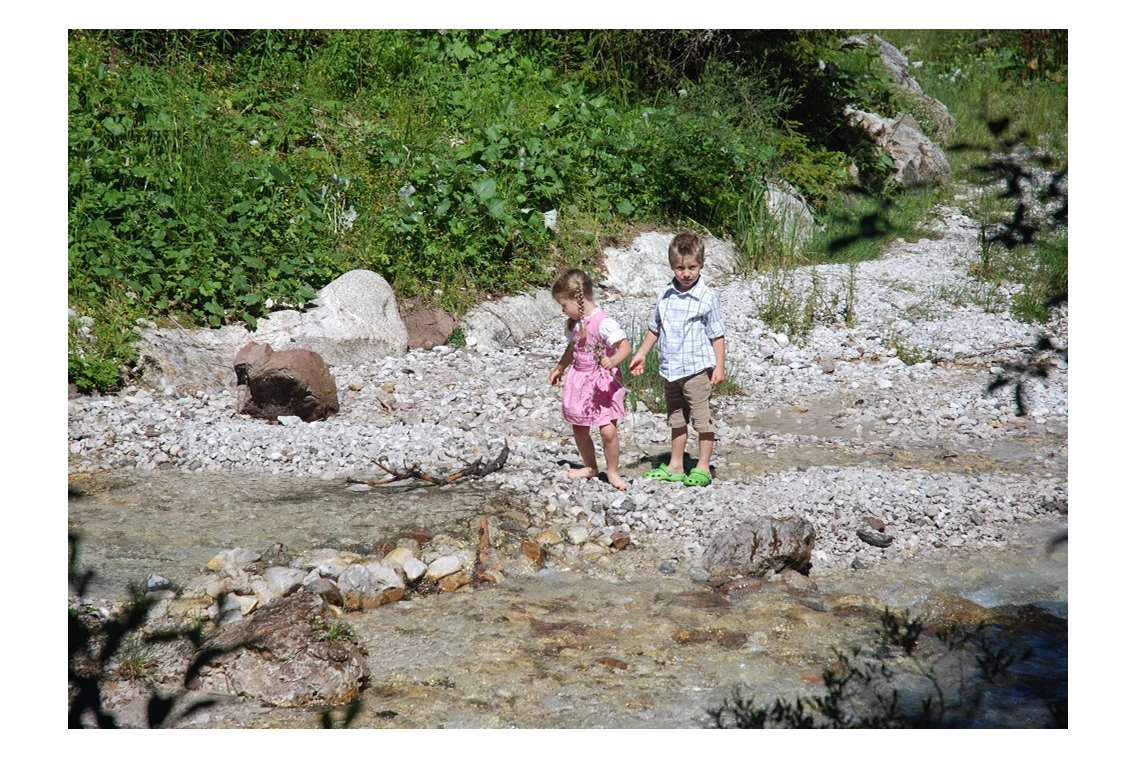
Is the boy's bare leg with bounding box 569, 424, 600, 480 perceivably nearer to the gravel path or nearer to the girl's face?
the gravel path

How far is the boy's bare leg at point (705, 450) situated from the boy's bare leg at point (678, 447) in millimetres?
100

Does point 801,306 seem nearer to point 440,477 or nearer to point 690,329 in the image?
point 690,329

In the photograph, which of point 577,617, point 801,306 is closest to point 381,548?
point 577,617

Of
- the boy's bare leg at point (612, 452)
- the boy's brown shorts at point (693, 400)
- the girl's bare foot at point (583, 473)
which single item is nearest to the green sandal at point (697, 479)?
the boy's brown shorts at point (693, 400)

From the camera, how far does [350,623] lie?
4.06 meters

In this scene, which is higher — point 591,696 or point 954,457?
point 954,457

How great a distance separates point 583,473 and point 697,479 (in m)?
0.66

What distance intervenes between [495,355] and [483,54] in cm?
535

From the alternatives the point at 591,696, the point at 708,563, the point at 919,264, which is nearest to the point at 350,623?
the point at 591,696

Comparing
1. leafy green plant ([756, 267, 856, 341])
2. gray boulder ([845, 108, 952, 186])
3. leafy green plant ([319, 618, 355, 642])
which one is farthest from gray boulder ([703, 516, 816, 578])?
gray boulder ([845, 108, 952, 186])

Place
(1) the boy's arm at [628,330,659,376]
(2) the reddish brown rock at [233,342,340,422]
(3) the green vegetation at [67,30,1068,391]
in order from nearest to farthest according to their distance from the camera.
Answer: (1) the boy's arm at [628,330,659,376] → (2) the reddish brown rock at [233,342,340,422] → (3) the green vegetation at [67,30,1068,391]

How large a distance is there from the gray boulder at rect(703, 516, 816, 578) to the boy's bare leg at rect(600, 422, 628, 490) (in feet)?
3.32

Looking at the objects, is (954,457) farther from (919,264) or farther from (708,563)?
(919,264)

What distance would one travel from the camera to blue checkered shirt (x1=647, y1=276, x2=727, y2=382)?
5.51m
